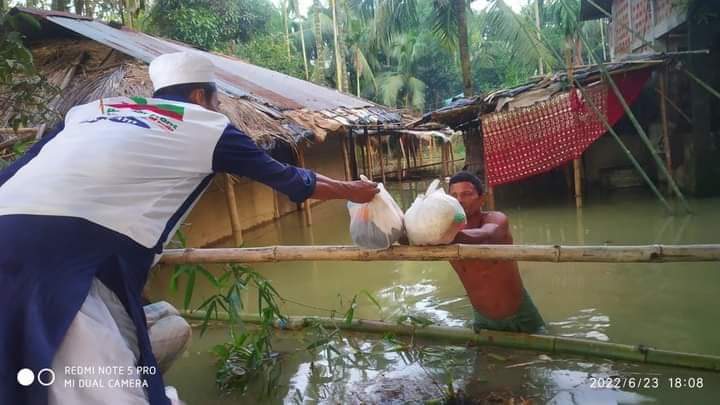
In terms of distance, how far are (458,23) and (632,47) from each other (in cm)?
435

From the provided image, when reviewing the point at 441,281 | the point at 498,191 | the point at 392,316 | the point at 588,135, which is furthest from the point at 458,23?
the point at 392,316

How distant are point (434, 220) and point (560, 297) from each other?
8.97 feet

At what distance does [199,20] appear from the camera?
1409 centimetres

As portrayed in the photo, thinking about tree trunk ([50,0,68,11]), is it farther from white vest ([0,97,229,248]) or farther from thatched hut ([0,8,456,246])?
white vest ([0,97,229,248])

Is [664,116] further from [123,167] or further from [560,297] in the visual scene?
[123,167]

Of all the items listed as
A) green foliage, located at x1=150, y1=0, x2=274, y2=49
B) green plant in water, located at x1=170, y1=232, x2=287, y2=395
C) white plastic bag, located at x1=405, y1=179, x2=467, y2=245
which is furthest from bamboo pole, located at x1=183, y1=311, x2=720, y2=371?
green foliage, located at x1=150, y1=0, x2=274, y2=49

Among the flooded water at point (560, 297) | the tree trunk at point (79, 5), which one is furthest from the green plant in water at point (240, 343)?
the tree trunk at point (79, 5)

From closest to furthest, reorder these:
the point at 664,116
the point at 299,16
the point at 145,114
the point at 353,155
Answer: the point at 145,114 → the point at 664,116 → the point at 353,155 → the point at 299,16

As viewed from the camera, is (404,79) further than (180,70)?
Yes

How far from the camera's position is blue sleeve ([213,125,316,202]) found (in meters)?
1.72

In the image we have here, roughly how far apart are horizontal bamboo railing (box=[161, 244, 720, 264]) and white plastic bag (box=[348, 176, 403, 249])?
0.18 feet

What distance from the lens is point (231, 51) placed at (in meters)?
17.0

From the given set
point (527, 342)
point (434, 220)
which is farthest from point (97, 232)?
point (527, 342)

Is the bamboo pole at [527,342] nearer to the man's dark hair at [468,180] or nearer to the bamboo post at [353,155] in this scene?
the man's dark hair at [468,180]
